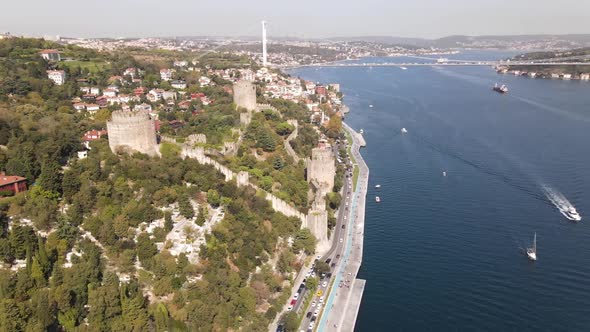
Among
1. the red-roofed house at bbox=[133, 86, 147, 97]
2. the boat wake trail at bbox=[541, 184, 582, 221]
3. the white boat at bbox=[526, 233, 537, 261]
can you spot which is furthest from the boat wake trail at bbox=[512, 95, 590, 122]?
the red-roofed house at bbox=[133, 86, 147, 97]

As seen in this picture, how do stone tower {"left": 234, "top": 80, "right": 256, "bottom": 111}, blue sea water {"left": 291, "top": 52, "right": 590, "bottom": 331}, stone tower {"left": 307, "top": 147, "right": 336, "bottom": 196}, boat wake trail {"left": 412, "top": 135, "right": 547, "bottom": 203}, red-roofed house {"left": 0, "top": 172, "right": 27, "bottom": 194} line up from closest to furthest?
red-roofed house {"left": 0, "top": 172, "right": 27, "bottom": 194}, blue sea water {"left": 291, "top": 52, "right": 590, "bottom": 331}, stone tower {"left": 307, "top": 147, "right": 336, "bottom": 196}, boat wake trail {"left": 412, "top": 135, "right": 547, "bottom": 203}, stone tower {"left": 234, "top": 80, "right": 256, "bottom": 111}

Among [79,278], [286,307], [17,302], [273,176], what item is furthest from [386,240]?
[17,302]

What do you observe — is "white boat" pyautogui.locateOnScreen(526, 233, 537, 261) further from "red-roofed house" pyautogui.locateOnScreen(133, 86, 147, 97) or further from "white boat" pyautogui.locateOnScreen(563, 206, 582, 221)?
"red-roofed house" pyautogui.locateOnScreen(133, 86, 147, 97)

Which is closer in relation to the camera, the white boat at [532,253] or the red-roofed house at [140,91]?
the white boat at [532,253]

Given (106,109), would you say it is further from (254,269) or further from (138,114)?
(254,269)

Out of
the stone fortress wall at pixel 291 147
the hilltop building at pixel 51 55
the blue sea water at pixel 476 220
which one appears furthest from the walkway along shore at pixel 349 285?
the hilltop building at pixel 51 55

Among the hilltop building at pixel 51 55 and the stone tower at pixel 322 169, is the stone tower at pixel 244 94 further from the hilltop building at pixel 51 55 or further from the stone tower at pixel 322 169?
the hilltop building at pixel 51 55

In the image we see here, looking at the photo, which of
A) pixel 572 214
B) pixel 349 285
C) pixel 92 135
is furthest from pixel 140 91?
pixel 572 214
